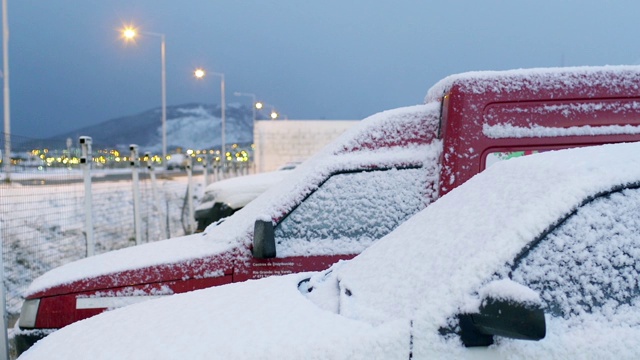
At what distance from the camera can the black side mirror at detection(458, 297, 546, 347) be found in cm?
Result: 200

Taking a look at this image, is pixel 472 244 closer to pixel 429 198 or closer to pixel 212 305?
pixel 212 305

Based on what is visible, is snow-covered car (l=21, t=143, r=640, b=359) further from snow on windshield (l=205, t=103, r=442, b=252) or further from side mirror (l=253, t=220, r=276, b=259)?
snow on windshield (l=205, t=103, r=442, b=252)

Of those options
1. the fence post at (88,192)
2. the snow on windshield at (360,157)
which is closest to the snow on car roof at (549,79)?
the snow on windshield at (360,157)

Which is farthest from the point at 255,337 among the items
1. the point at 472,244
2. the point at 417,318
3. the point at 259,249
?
the point at 259,249

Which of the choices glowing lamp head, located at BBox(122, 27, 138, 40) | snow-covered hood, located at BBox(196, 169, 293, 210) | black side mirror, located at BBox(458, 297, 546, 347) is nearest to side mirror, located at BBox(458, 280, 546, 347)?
black side mirror, located at BBox(458, 297, 546, 347)

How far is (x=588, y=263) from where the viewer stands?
2.28 m

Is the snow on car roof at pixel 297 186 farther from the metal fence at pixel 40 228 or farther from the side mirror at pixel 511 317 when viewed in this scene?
the metal fence at pixel 40 228

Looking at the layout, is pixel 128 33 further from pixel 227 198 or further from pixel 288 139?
pixel 288 139

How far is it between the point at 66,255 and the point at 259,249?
272 inches

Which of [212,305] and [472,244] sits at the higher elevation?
[472,244]

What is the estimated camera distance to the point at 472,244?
2.34m

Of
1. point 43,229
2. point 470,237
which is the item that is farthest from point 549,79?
point 43,229

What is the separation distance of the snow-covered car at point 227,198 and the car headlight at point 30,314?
617 cm

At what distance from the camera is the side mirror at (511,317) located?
6.57ft
